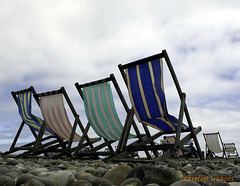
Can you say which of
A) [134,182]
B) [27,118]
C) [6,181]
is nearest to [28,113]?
[27,118]

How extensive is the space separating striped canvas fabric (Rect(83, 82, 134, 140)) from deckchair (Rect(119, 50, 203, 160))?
2.01 feet

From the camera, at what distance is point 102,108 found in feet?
14.1

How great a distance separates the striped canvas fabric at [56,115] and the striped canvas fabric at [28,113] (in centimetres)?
41

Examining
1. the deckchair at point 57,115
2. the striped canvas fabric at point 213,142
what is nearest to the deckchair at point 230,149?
the striped canvas fabric at point 213,142

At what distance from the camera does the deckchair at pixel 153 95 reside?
136 inches

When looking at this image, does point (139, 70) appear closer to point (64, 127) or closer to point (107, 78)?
point (107, 78)

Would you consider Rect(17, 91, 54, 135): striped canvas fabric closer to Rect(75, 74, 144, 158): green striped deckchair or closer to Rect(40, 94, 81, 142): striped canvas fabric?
Rect(40, 94, 81, 142): striped canvas fabric

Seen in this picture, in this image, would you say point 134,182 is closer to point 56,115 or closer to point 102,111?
point 102,111

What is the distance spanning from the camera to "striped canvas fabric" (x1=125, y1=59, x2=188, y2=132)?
3.51 m

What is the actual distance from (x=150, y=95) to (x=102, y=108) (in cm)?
109

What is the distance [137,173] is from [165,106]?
230 cm

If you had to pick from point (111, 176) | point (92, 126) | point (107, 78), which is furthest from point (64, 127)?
point (111, 176)

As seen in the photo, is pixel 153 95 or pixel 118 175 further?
pixel 153 95

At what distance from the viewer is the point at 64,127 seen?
16.4 ft
